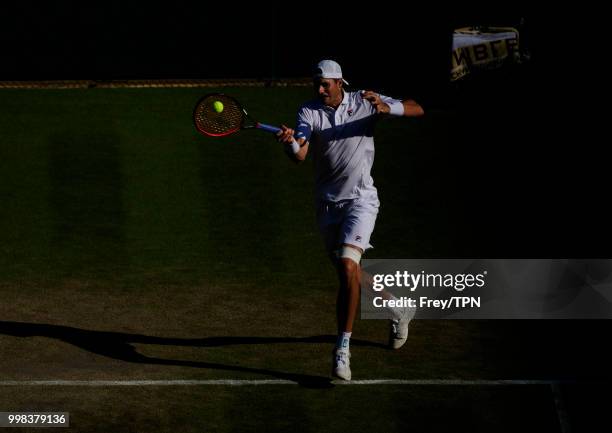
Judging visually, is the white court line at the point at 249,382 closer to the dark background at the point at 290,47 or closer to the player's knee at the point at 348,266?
the player's knee at the point at 348,266

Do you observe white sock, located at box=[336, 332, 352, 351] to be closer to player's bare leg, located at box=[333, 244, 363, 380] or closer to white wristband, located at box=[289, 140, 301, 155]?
player's bare leg, located at box=[333, 244, 363, 380]

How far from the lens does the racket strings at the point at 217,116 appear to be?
1053cm

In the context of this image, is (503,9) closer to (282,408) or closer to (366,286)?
(366,286)

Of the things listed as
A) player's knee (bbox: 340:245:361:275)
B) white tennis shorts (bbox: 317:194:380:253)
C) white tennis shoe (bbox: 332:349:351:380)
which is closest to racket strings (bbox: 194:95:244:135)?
white tennis shorts (bbox: 317:194:380:253)

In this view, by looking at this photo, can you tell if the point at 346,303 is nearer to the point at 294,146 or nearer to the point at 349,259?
the point at 349,259

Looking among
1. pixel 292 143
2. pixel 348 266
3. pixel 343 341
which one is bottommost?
pixel 343 341

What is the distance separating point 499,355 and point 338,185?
1827mm

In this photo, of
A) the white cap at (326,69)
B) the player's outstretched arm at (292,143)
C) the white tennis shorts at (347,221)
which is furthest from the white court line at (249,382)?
the white cap at (326,69)

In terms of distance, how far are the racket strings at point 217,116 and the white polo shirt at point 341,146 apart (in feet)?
2.31

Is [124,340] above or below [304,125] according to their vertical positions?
below

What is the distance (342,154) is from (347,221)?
532 mm

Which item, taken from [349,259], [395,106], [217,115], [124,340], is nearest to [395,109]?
[395,106]

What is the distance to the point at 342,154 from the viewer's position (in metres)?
10.0

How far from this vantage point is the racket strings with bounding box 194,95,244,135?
10.5 m
